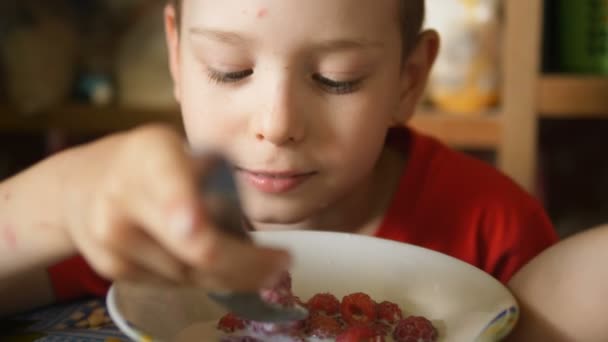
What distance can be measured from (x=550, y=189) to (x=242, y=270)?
4.56 feet

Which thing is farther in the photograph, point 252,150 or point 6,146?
point 6,146

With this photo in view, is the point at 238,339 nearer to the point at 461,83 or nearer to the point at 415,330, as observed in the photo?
the point at 415,330

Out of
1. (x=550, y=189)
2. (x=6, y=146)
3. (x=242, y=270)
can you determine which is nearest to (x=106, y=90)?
(x=6, y=146)

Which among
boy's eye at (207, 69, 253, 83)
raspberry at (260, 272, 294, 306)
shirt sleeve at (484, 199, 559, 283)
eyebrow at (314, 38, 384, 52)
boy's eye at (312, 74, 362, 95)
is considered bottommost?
shirt sleeve at (484, 199, 559, 283)

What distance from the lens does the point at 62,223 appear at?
1.66 feet

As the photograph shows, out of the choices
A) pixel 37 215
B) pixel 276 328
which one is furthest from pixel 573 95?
pixel 37 215

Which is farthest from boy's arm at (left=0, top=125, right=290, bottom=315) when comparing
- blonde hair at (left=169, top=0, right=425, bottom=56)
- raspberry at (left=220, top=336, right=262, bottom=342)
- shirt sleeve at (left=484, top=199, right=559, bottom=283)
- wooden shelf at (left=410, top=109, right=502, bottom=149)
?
wooden shelf at (left=410, top=109, right=502, bottom=149)

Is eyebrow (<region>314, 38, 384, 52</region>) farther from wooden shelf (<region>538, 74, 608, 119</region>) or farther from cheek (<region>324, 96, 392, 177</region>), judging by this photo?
wooden shelf (<region>538, 74, 608, 119</region>)

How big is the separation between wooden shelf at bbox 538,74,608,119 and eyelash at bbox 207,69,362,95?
0.56 meters

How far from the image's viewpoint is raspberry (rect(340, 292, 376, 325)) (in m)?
0.62

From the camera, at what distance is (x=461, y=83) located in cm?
123

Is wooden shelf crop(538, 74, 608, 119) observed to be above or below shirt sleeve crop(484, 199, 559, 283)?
above

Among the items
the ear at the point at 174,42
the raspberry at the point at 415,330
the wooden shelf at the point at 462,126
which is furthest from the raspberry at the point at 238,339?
the wooden shelf at the point at 462,126

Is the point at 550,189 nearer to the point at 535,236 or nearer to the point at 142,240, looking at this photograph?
the point at 535,236
